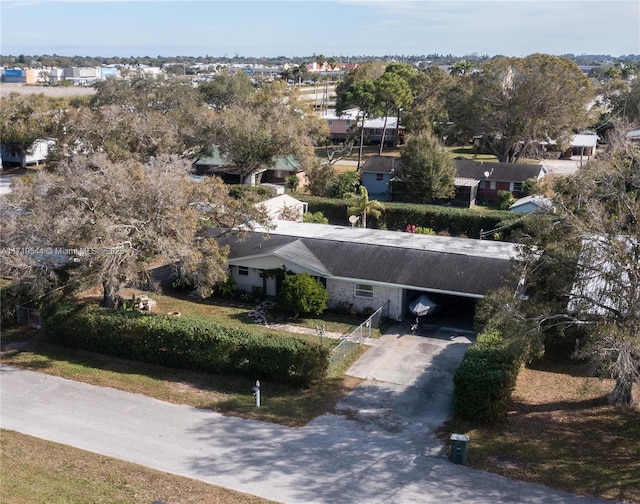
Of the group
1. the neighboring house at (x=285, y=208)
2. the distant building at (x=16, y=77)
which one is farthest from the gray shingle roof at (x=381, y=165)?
the distant building at (x=16, y=77)

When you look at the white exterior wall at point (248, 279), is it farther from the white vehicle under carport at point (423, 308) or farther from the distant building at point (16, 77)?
the distant building at point (16, 77)

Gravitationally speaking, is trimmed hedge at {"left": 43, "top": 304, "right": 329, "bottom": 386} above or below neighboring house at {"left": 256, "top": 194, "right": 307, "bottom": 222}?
below

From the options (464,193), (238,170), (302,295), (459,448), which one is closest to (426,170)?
(464,193)

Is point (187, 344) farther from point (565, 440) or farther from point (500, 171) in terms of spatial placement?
point (500, 171)

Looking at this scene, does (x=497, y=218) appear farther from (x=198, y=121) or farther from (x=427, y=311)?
(x=198, y=121)

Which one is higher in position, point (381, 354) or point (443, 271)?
point (443, 271)

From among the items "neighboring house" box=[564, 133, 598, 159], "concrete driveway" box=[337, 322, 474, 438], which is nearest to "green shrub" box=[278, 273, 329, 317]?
"concrete driveway" box=[337, 322, 474, 438]

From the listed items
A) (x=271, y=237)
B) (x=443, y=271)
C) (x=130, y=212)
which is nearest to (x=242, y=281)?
(x=271, y=237)

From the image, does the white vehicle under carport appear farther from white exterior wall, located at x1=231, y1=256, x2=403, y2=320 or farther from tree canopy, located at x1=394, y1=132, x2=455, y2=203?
tree canopy, located at x1=394, y1=132, x2=455, y2=203
